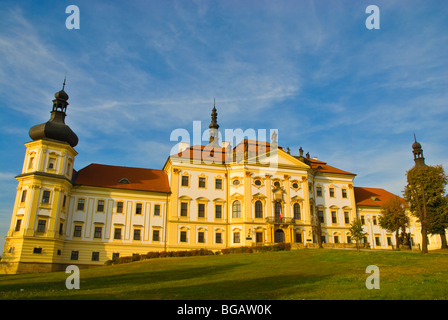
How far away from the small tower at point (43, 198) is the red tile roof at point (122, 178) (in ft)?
10.2

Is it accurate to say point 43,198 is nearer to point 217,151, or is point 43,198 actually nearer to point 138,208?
point 138,208

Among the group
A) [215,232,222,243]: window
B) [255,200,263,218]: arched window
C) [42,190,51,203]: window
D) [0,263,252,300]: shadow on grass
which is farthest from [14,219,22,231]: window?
[255,200,263,218]: arched window

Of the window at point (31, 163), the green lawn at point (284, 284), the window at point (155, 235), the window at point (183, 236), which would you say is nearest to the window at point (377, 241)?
the green lawn at point (284, 284)

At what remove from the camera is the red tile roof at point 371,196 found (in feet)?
195

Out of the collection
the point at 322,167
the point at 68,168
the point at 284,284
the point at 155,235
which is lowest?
the point at 284,284

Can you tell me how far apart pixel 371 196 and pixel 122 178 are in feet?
135

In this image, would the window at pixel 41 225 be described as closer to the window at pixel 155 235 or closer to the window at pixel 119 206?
the window at pixel 119 206

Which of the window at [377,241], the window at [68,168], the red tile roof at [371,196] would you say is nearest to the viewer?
the window at [68,168]

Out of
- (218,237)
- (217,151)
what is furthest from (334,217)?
(217,151)

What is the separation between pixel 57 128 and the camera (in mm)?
43625
